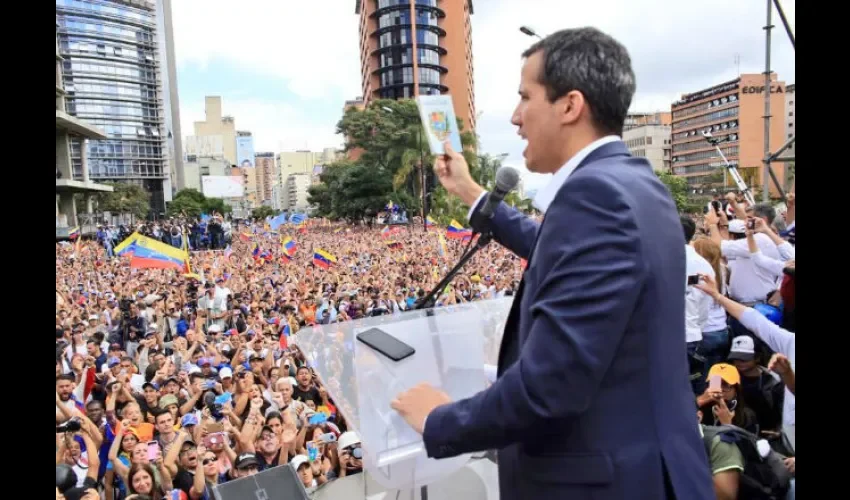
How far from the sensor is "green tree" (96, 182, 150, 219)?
2052 inches

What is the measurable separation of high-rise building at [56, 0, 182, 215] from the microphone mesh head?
7873 centimetres

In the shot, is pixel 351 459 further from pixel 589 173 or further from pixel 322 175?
pixel 322 175

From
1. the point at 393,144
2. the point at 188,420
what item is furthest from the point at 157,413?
the point at 393,144

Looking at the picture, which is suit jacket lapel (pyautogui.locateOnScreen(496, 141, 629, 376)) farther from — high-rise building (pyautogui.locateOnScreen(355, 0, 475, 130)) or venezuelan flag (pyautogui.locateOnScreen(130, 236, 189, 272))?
high-rise building (pyautogui.locateOnScreen(355, 0, 475, 130))

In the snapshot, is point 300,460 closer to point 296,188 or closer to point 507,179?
point 507,179

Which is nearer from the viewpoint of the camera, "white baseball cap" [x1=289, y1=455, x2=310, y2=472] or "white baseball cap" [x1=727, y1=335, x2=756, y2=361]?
"white baseball cap" [x1=727, y1=335, x2=756, y2=361]

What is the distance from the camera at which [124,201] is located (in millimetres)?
54844

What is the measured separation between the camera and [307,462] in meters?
3.90

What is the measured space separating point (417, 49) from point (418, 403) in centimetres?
6182

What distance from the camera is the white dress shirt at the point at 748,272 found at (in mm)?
4500

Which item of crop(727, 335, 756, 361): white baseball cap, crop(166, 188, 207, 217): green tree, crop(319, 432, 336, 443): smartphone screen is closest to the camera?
crop(727, 335, 756, 361): white baseball cap

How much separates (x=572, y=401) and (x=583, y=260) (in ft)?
0.73

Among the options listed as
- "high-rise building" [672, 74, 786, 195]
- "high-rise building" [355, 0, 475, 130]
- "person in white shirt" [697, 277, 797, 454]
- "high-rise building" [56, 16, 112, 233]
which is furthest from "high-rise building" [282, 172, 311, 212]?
"person in white shirt" [697, 277, 797, 454]
